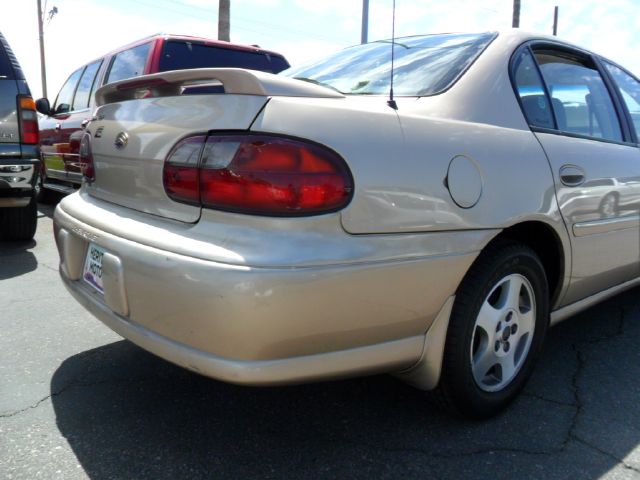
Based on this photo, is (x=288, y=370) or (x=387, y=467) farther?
(x=387, y=467)

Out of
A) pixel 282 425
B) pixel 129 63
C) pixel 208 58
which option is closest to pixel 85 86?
pixel 129 63

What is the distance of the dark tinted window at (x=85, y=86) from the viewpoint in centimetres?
663

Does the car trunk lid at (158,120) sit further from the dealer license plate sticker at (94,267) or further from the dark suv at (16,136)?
the dark suv at (16,136)

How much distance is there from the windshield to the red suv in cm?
305

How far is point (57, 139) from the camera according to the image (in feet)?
22.4

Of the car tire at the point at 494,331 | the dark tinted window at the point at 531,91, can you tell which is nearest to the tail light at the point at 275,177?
the car tire at the point at 494,331

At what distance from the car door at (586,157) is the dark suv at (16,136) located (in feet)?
12.7

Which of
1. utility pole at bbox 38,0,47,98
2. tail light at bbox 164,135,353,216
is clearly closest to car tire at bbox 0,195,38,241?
tail light at bbox 164,135,353,216

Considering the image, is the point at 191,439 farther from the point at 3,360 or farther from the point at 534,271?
the point at 534,271

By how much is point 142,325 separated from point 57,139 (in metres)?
5.67

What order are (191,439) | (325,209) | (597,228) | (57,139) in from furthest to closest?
1. (57,139)
2. (597,228)
3. (191,439)
4. (325,209)

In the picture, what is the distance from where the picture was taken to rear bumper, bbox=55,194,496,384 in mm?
1644

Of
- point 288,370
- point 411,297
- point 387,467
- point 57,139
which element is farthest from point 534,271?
point 57,139

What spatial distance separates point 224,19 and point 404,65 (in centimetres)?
1254
